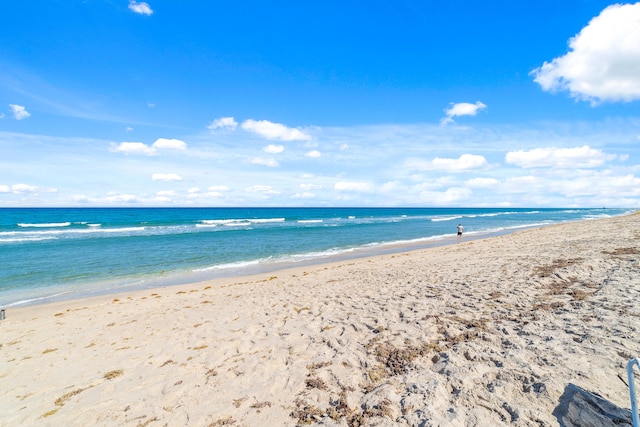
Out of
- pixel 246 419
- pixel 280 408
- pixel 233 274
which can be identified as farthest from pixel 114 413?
pixel 233 274

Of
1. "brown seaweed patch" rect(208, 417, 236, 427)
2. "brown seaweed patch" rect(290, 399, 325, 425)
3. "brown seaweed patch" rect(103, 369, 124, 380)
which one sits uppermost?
"brown seaweed patch" rect(290, 399, 325, 425)

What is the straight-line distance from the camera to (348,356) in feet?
18.0

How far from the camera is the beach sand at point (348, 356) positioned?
4.09 metres

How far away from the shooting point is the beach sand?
161 inches

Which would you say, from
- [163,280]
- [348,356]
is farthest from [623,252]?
[163,280]

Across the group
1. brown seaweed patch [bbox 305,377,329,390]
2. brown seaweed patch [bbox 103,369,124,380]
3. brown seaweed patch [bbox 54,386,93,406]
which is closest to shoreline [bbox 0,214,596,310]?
brown seaweed patch [bbox 103,369,124,380]

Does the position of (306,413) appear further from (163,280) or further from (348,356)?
(163,280)

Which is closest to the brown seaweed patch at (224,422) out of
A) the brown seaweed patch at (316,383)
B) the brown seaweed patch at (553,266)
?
the brown seaweed patch at (316,383)

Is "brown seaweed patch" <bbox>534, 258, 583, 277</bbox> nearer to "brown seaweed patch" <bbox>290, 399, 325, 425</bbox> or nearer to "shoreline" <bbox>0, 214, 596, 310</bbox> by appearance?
"brown seaweed patch" <bbox>290, 399, 325, 425</bbox>

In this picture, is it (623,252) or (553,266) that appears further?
(623,252)

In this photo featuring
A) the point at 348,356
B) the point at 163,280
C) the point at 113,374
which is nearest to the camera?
the point at 348,356

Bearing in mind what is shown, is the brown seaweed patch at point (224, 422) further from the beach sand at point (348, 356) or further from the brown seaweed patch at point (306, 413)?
the brown seaweed patch at point (306, 413)

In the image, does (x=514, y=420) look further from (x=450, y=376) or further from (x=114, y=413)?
(x=114, y=413)

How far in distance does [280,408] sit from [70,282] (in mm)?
16880
